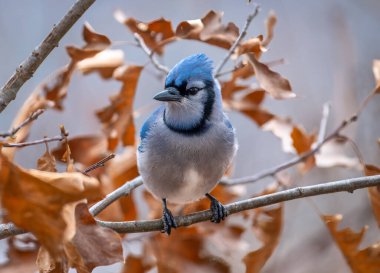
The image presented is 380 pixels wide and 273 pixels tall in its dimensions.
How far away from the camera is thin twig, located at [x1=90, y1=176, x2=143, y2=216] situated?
1594 mm

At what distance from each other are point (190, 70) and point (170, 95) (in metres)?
0.09

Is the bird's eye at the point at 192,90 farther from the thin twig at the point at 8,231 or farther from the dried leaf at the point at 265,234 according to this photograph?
the thin twig at the point at 8,231

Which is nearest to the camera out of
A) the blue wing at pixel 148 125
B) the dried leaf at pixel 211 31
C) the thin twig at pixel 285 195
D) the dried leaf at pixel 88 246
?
the dried leaf at pixel 88 246

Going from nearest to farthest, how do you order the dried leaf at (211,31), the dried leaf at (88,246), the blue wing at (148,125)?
the dried leaf at (88,246) → the dried leaf at (211,31) → the blue wing at (148,125)

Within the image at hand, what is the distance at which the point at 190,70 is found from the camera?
185 centimetres

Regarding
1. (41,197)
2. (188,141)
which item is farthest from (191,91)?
(41,197)

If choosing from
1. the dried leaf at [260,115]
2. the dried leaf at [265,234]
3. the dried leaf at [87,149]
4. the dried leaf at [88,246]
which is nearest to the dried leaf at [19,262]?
the dried leaf at [87,149]

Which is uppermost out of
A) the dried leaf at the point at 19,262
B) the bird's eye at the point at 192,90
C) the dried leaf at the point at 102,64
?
the dried leaf at the point at 102,64

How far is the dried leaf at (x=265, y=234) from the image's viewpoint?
1.64 metres

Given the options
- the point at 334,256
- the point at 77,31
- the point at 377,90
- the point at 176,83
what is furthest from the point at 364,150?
the point at 77,31

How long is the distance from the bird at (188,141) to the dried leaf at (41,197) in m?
0.82

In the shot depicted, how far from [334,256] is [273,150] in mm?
1076

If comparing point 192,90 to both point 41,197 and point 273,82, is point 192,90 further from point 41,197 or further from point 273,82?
point 41,197

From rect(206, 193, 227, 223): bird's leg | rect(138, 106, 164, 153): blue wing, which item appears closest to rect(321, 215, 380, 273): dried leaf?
rect(206, 193, 227, 223): bird's leg
